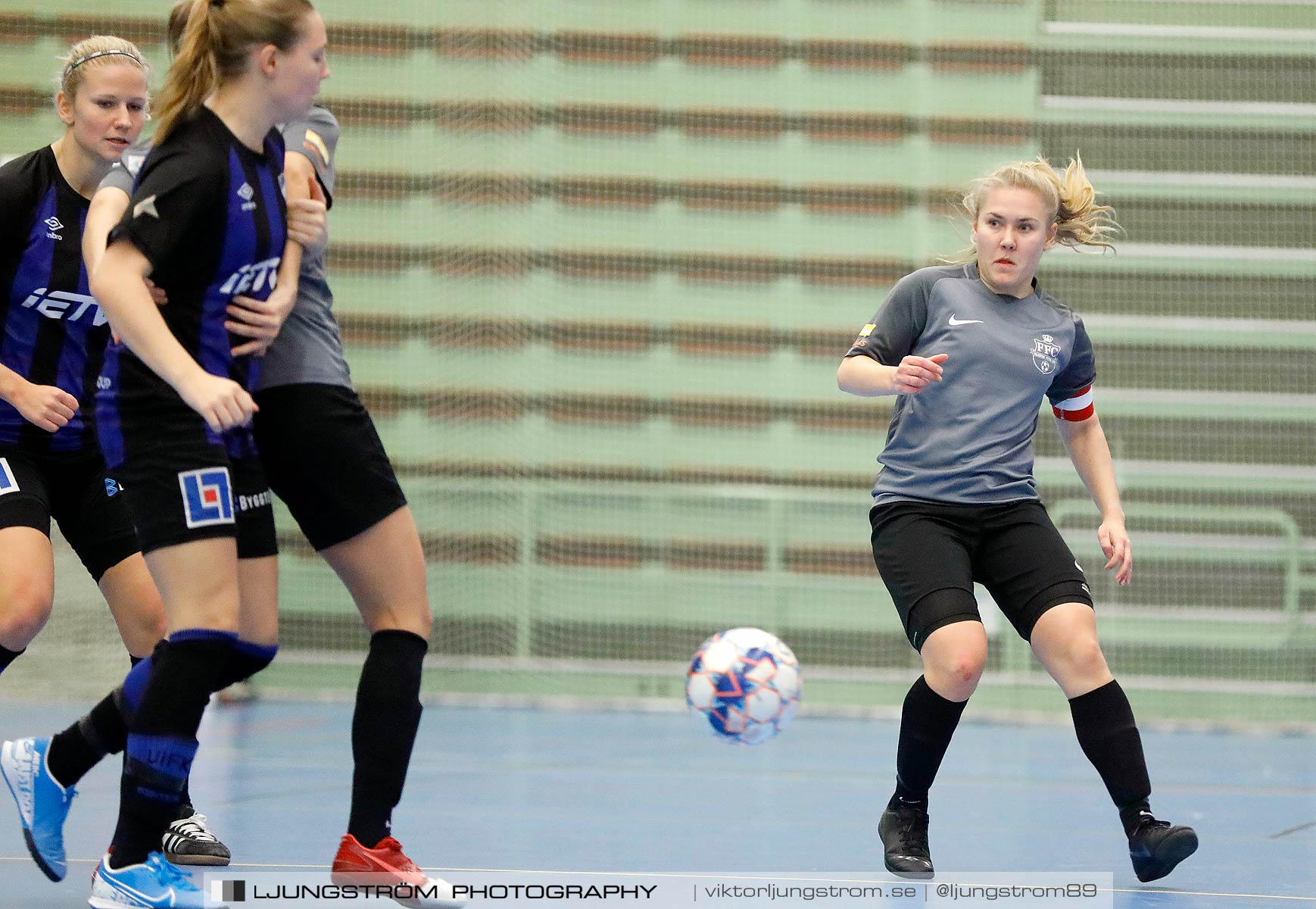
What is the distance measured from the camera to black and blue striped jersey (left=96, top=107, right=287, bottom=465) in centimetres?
236

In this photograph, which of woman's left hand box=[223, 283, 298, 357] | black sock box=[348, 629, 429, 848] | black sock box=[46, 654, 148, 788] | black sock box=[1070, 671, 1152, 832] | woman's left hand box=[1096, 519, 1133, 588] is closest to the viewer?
woman's left hand box=[223, 283, 298, 357]

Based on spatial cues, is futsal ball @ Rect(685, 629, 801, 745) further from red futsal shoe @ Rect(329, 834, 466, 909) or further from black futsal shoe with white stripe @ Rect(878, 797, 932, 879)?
red futsal shoe @ Rect(329, 834, 466, 909)

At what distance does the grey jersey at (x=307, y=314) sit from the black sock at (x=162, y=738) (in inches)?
18.0

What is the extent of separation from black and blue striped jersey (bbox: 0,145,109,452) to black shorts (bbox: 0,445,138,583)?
0.03 m

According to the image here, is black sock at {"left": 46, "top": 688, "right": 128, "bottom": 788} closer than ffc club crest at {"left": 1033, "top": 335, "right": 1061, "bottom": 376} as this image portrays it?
Yes

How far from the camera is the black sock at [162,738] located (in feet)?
8.03

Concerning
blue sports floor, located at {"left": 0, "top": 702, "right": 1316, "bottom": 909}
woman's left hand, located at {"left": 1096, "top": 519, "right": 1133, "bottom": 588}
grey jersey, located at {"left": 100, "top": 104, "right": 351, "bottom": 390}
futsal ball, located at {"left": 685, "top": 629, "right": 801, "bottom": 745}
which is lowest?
blue sports floor, located at {"left": 0, "top": 702, "right": 1316, "bottom": 909}

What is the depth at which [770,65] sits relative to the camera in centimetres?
794

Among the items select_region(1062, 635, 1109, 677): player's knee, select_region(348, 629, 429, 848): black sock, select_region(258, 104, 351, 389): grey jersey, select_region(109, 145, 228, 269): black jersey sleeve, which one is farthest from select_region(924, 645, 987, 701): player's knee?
select_region(109, 145, 228, 269): black jersey sleeve

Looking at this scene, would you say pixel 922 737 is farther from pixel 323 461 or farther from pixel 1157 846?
pixel 323 461

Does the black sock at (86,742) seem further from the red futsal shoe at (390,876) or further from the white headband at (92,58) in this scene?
the white headband at (92,58)

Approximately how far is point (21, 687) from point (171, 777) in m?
4.96

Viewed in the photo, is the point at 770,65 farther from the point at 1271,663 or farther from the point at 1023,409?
the point at 1023,409

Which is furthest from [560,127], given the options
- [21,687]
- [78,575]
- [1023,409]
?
[1023,409]
